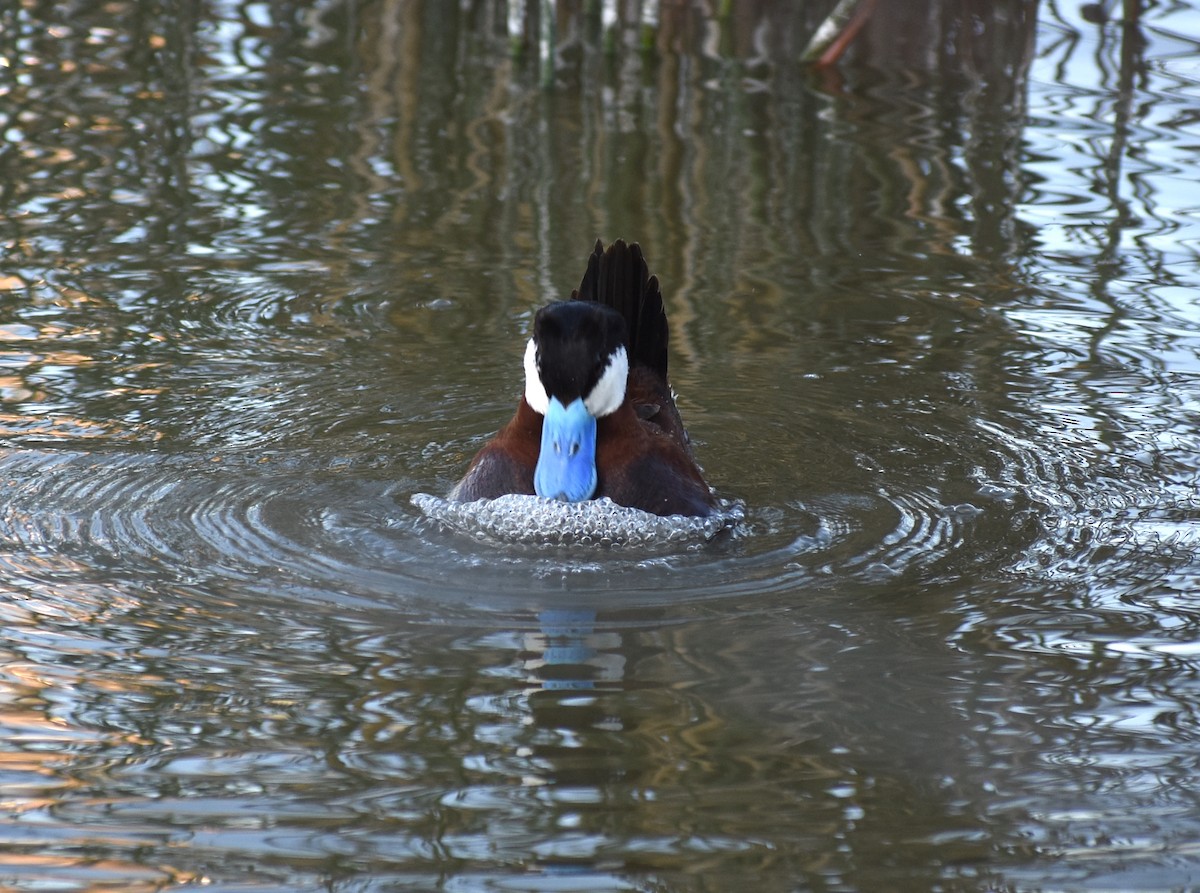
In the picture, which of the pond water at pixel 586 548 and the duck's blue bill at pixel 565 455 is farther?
the duck's blue bill at pixel 565 455

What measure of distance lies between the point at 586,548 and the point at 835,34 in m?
6.97

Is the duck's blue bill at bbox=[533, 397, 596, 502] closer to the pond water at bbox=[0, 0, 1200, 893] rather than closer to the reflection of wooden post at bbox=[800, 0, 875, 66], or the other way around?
the pond water at bbox=[0, 0, 1200, 893]

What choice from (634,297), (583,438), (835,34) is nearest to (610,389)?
(583,438)

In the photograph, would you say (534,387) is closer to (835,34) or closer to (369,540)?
(369,540)

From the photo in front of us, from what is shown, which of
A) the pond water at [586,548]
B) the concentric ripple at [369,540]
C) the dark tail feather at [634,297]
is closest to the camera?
the pond water at [586,548]

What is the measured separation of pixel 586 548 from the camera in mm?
5758

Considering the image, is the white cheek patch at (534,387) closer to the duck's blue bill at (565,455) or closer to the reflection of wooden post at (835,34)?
the duck's blue bill at (565,455)

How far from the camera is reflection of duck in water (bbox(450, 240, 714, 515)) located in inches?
226

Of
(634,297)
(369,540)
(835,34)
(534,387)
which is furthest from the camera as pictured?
(835,34)

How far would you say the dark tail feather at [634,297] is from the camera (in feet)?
21.4

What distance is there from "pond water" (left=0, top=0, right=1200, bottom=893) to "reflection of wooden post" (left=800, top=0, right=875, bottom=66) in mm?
208

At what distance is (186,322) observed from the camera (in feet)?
25.3

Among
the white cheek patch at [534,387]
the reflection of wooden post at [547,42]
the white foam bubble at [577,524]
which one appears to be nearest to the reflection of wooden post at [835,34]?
the reflection of wooden post at [547,42]

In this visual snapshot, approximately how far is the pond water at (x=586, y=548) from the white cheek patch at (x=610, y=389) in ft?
1.73
